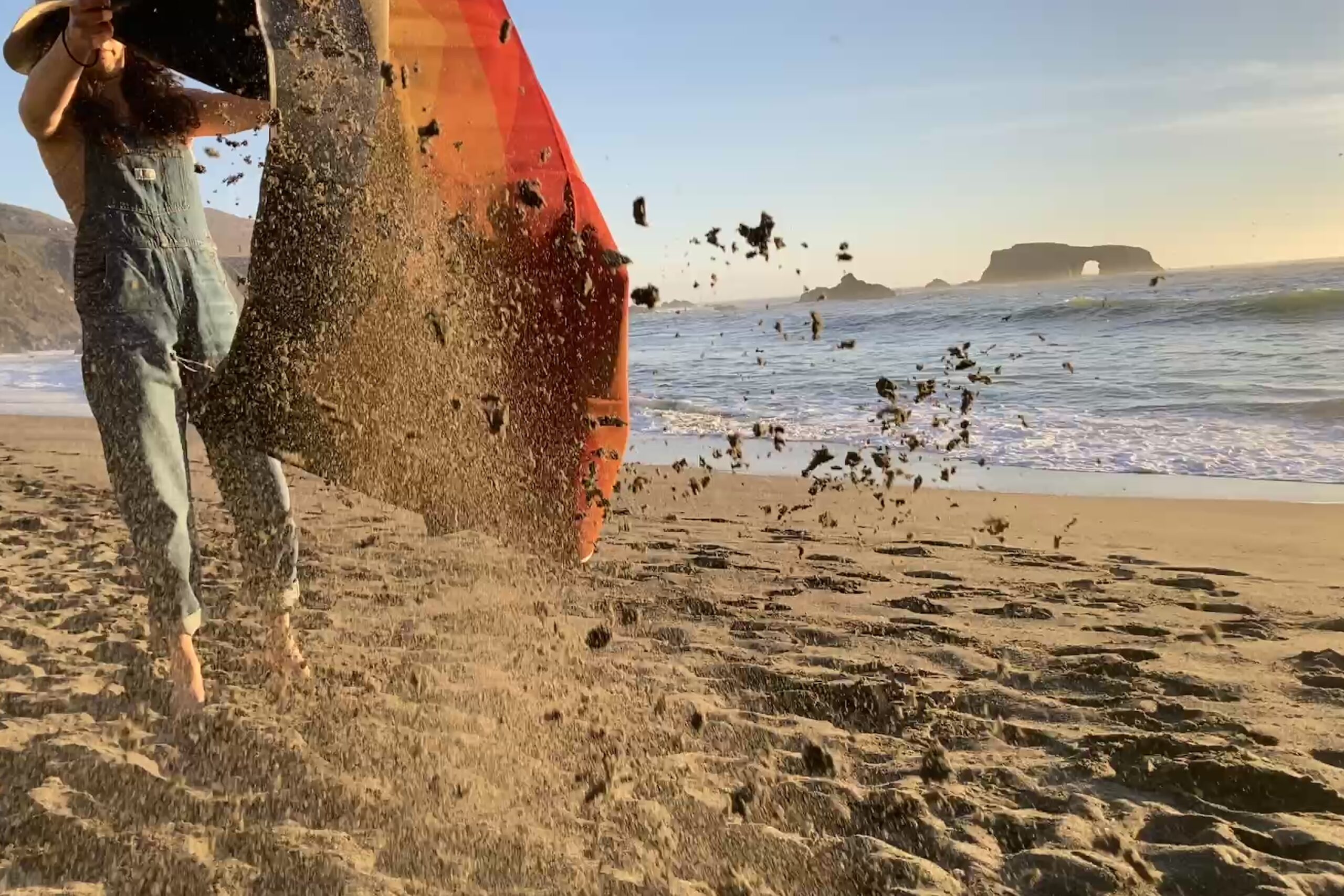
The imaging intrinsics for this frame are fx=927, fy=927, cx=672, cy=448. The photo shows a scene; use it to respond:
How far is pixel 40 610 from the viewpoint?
3.44 m

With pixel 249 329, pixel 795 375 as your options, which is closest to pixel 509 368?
pixel 249 329

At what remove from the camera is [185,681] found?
2506 millimetres

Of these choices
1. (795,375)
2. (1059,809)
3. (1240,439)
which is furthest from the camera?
(795,375)

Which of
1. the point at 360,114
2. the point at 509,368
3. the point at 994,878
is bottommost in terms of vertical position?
the point at 994,878

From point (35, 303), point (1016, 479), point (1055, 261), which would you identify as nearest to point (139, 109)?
point (1016, 479)

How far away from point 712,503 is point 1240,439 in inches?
190

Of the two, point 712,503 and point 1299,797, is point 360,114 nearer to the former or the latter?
point 1299,797

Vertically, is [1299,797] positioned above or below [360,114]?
below

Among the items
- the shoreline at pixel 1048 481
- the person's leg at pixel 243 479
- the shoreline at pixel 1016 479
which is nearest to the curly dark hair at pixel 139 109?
the person's leg at pixel 243 479

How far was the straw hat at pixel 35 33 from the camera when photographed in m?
2.21

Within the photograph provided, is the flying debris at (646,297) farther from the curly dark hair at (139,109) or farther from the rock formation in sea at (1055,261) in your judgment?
the rock formation in sea at (1055,261)

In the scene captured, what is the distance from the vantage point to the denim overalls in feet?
7.48

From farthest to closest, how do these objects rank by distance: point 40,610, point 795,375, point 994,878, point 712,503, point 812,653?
point 795,375 → point 712,503 → point 40,610 → point 812,653 → point 994,878

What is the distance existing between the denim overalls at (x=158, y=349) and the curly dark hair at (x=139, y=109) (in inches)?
1.0
